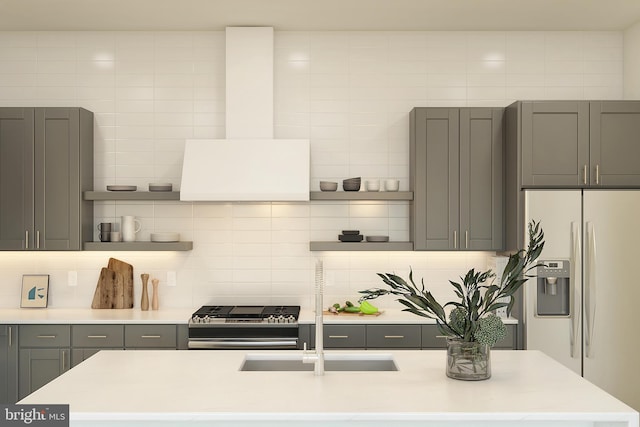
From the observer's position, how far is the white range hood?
473 centimetres

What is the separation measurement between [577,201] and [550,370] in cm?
190

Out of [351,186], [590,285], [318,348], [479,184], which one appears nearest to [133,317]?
[351,186]

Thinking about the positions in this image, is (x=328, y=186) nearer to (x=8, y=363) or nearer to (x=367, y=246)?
(x=367, y=246)

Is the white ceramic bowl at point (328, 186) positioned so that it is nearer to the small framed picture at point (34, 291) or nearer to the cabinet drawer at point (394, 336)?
the cabinet drawer at point (394, 336)

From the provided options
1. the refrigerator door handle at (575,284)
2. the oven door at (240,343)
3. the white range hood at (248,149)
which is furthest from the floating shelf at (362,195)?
the refrigerator door handle at (575,284)

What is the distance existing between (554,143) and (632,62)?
115cm

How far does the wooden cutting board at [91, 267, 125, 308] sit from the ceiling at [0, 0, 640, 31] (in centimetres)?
203

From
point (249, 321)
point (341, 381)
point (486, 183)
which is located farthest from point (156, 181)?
point (341, 381)

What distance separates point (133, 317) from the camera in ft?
15.6

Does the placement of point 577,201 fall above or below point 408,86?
below

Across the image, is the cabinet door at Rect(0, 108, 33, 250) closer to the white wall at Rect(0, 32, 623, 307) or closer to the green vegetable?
the white wall at Rect(0, 32, 623, 307)

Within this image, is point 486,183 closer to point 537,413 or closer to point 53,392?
point 537,413

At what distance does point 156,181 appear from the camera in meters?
5.21

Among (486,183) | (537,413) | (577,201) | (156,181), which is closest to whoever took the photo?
(537,413)
